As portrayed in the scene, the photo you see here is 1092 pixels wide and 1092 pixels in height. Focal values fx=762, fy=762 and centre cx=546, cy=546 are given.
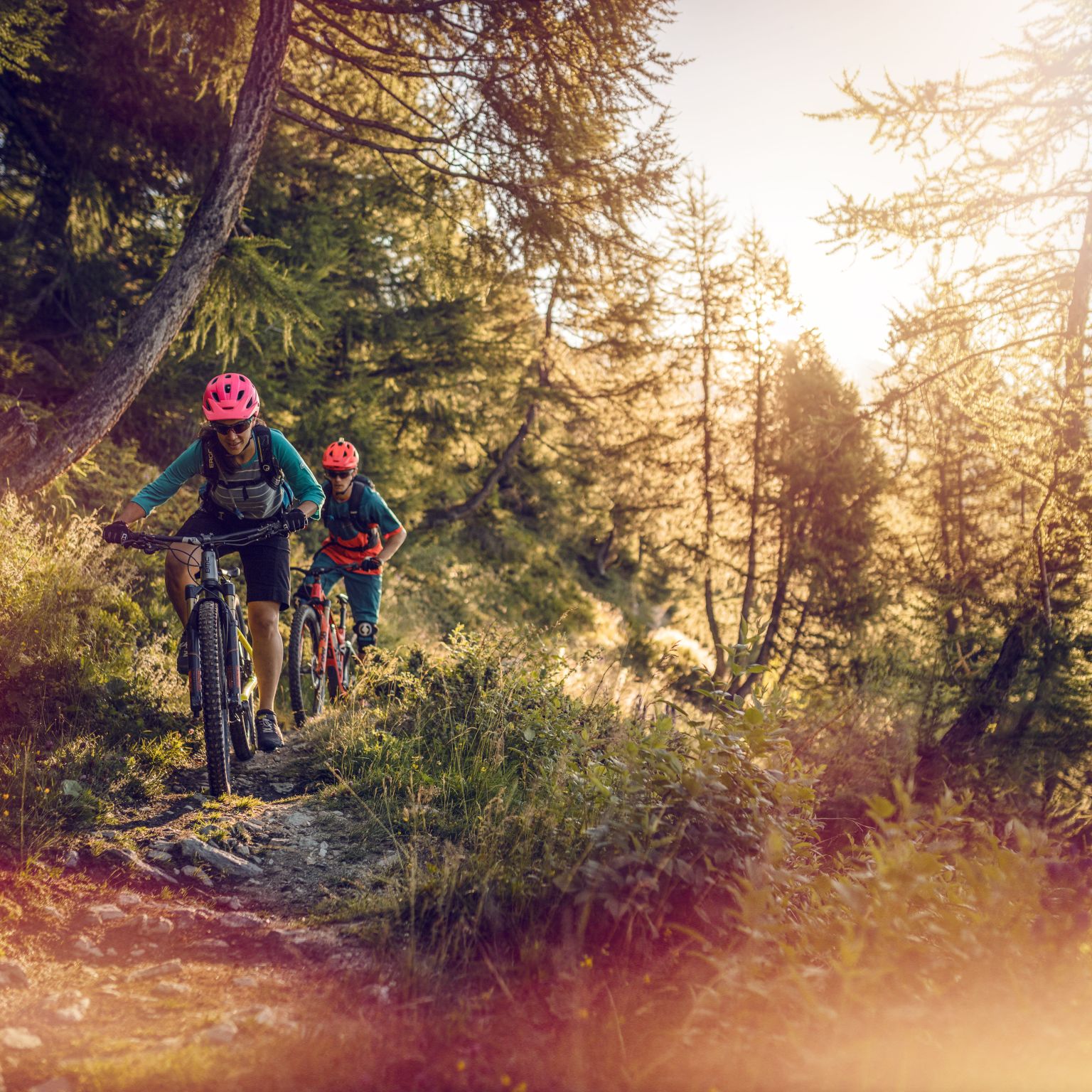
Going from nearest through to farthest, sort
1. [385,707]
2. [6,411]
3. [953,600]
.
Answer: [385,707], [6,411], [953,600]

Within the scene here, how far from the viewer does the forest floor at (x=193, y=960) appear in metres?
2.33

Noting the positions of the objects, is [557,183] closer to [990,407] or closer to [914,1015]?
[990,407]

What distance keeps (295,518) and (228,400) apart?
852 mm

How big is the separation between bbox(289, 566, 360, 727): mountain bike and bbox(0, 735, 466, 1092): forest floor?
1.78 metres

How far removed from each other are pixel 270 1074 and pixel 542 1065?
823 millimetres

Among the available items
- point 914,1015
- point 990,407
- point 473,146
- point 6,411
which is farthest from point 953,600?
point 6,411

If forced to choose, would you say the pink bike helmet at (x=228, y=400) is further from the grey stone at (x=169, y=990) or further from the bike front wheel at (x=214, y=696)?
the grey stone at (x=169, y=990)

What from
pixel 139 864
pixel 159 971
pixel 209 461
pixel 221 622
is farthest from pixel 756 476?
pixel 159 971

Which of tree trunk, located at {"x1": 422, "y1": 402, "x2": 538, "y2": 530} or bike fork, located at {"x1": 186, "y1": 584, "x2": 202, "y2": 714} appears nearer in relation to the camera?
bike fork, located at {"x1": 186, "y1": 584, "x2": 202, "y2": 714}

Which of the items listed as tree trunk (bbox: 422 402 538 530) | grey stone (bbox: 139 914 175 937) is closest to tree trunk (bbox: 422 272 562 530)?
tree trunk (bbox: 422 402 538 530)

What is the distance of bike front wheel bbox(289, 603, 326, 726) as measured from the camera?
6500mm

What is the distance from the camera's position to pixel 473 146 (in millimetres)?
8750

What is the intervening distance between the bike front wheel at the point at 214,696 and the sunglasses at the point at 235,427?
1084 millimetres

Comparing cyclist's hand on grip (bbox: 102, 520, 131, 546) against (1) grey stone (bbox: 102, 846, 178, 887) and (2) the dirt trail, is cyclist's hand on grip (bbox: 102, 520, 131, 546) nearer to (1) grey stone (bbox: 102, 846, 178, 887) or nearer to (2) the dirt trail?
(2) the dirt trail
